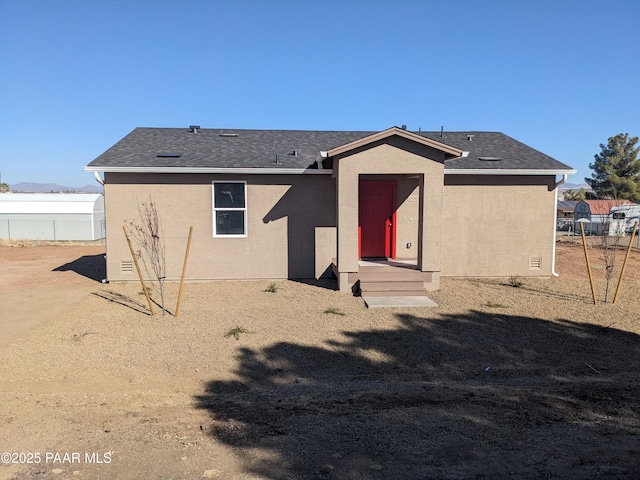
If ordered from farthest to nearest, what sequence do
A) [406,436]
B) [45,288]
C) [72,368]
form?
[45,288] < [72,368] < [406,436]

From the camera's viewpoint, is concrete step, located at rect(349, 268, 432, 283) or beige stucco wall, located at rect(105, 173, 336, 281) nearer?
concrete step, located at rect(349, 268, 432, 283)

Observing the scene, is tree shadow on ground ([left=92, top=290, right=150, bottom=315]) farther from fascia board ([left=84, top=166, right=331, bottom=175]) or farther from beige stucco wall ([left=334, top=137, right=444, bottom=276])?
beige stucco wall ([left=334, top=137, right=444, bottom=276])

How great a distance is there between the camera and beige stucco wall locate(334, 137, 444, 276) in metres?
10.4

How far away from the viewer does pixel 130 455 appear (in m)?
3.86

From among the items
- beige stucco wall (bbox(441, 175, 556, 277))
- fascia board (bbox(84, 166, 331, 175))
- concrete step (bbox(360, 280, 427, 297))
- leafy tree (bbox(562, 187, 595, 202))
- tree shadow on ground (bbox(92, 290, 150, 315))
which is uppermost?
leafy tree (bbox(562, 187, 595, 202))

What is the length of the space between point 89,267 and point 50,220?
42.4ft

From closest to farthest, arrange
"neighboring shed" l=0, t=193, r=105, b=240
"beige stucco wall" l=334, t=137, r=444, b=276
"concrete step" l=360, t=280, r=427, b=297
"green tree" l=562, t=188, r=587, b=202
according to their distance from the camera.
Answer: "concrete step" l=360, t=280, r=427, b=297, "beige stucco wall" l=334, t=137, r=444, b=276, "neighboring shed" l=0, t=193, r=105, b=240, "green tree" l=562, t=188, r=587, b=202

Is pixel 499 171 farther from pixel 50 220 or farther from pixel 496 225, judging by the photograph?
pixel 50 220

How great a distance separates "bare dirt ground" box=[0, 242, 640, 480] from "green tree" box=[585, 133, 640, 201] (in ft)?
128

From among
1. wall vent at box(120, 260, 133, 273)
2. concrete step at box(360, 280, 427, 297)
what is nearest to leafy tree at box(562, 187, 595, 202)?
concrete step at box(360, 280, 427, 297)

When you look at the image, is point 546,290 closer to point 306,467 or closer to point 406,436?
point 406,436

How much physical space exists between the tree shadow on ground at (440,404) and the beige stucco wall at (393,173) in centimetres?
289

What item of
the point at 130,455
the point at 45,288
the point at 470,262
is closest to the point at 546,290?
the point at 470,262

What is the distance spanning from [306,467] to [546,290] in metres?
9.36
